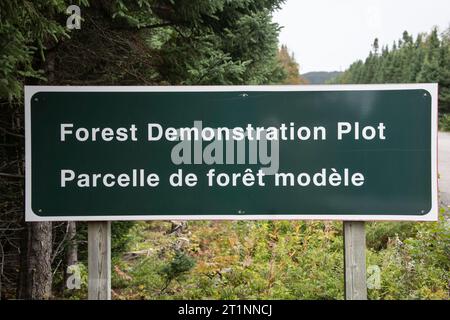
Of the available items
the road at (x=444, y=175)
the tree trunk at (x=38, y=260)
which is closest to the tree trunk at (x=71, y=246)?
the tree trunk at (x=38, y=260)

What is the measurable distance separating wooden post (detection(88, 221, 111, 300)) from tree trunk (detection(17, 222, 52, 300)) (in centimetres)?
166

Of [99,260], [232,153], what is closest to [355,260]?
[232,153]

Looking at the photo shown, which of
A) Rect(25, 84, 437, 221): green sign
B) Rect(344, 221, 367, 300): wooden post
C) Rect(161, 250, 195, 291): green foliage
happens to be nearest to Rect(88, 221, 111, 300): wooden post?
Rect(25, 84, 437, 221): green sign

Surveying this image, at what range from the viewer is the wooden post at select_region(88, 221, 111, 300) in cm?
269

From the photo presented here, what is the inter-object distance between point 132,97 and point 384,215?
177 cm

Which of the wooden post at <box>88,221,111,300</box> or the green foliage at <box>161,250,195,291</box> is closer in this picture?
the wooden post at <box>88,221,111,300</box>

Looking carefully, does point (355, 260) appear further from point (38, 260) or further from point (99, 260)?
point (38, 260)

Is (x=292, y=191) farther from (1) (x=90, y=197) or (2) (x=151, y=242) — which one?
(2) (x=151, y=242)

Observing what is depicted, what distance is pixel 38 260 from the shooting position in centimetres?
417

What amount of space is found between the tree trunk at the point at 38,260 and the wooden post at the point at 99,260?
1.66 meters

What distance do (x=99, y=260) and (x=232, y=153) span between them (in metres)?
1.14

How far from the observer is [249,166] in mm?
2598

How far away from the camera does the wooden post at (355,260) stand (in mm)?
2672

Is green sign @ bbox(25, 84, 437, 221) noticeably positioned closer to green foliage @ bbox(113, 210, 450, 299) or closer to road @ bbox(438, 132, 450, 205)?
green foliage @ bbox(113, 210, 450, 299)
